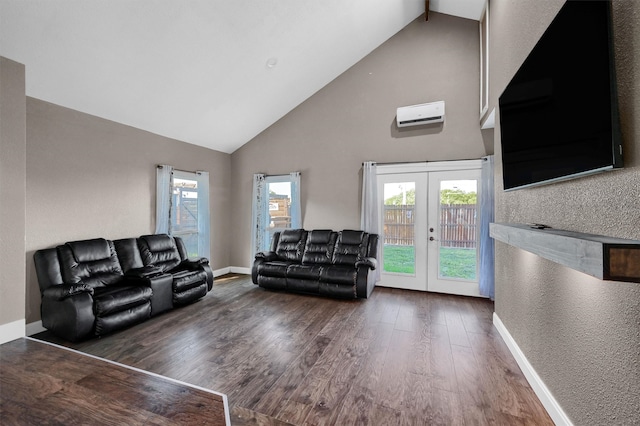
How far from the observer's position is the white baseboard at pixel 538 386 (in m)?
1.68

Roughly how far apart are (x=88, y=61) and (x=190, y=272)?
9.12ft

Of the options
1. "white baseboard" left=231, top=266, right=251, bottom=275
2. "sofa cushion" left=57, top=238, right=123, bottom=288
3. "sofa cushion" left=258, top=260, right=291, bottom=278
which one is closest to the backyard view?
"sofa cushion" left=258, top=260, right=291, bottom=278

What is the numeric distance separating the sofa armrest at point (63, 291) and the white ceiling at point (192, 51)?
2187 mm

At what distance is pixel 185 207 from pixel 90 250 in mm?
1803

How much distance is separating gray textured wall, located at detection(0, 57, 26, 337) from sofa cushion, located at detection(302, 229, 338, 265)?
3.43m

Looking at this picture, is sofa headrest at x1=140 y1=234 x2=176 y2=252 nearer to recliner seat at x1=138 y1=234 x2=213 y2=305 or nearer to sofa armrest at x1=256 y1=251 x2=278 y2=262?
recliner seat at x1=138 y1=234 x2=213 y2=305

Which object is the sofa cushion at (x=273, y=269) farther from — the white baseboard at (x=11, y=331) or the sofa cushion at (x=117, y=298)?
the white baseboard at (x=11, y=331)

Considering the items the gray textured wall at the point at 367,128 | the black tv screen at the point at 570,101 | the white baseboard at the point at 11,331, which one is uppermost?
the gray textured wall at the point at 367,128

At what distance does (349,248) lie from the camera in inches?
184

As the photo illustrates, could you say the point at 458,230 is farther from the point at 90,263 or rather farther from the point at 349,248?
the point at 90,263

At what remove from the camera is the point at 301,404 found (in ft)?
6.23

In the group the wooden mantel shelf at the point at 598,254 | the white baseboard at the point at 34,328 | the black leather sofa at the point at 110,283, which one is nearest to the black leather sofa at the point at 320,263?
the black leather sofa at the point at 110,283

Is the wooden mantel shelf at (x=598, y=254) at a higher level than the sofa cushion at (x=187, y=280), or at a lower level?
higher

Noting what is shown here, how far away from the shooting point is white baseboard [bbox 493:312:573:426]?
1.68 metres
